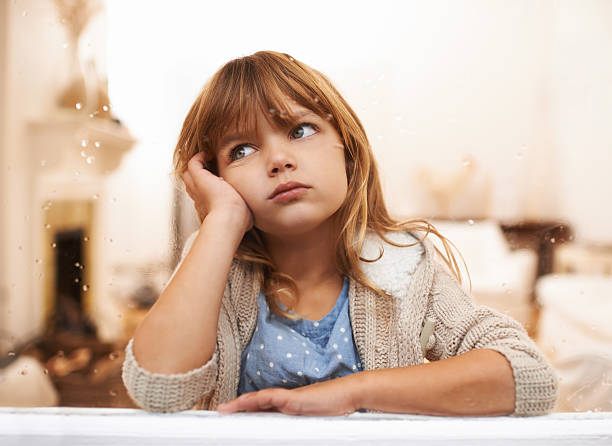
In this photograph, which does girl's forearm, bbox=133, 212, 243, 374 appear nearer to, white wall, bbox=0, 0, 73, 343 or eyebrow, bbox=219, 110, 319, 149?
eyebrow, bbox=219, 110, 319, 149

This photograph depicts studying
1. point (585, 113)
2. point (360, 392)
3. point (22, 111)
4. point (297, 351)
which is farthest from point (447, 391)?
point (22, 111)

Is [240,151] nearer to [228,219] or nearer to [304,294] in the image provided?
[228,219]

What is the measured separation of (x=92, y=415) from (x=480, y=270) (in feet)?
1.55

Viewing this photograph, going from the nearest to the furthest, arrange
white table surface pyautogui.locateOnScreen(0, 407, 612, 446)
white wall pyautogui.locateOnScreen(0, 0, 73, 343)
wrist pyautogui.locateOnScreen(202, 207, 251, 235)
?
white table surface pyautogui.locateOnScreen(0, 407, 612, 446) < wrist pyautogui.locateOnScreen(202, 207, 251, 235) < white wall pyautogui.locateOnScreen(0, 0, 73, 343)

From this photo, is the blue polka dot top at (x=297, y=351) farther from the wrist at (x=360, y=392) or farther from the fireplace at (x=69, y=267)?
the fireplace at (x=69, y=267)

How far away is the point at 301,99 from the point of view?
0.46m

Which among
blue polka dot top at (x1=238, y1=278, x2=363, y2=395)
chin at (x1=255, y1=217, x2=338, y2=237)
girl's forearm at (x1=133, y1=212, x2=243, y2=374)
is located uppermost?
chin at (x1=255, y1=217, x2=338, y2=237)

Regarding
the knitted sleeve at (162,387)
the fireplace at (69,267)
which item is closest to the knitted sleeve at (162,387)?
the knitted sleeve at (162,387)

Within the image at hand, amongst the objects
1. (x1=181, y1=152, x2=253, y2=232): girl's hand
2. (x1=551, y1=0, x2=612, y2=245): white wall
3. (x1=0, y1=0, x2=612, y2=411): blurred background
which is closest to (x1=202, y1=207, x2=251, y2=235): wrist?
(x1=181, y1=152, x2=253, y2=232): girl's hand

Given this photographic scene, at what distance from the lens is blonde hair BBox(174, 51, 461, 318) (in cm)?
45

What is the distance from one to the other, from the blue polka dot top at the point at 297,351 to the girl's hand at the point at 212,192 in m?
0.12

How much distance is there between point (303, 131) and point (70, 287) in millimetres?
396

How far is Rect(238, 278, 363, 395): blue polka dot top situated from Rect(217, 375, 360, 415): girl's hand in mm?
114

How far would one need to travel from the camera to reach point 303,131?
46 centimetres
